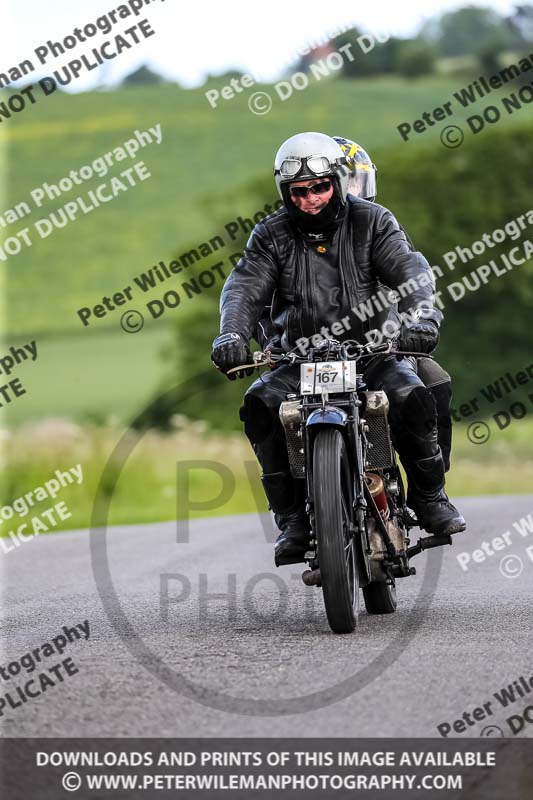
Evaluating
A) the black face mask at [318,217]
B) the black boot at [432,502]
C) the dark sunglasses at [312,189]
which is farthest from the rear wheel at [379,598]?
the dark sunglasses at [312,189]

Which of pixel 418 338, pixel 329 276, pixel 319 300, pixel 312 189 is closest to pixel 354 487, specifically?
pixel 418 338

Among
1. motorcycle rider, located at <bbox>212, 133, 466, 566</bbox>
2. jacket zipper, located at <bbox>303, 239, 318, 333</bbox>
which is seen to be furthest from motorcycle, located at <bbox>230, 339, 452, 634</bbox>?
jacket zipper, located at <bbox>303, 239, 318, 333</bbox>

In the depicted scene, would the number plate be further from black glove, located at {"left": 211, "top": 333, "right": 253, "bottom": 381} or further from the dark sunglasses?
the dark sunglasses

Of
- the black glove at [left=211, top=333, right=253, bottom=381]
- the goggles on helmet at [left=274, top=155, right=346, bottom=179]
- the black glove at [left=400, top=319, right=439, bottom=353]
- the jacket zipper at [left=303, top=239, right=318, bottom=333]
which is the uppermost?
the goggles on helmet at [left=274, top=155, right=346, bottom=179]

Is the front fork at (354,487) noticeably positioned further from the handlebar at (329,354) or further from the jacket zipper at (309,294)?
the jacket zipper at (309,294)

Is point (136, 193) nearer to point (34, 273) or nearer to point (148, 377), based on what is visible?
point (34, 273)

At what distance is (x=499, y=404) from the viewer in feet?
115

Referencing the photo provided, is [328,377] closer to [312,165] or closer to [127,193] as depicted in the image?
[312,165]

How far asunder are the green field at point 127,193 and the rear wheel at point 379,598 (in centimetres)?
2835

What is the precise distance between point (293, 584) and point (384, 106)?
58974 mm

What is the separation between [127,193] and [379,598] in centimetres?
5597

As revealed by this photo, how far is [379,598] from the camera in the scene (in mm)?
7934

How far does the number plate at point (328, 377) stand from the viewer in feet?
23.3

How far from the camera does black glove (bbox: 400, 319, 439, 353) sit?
24.0 ft
